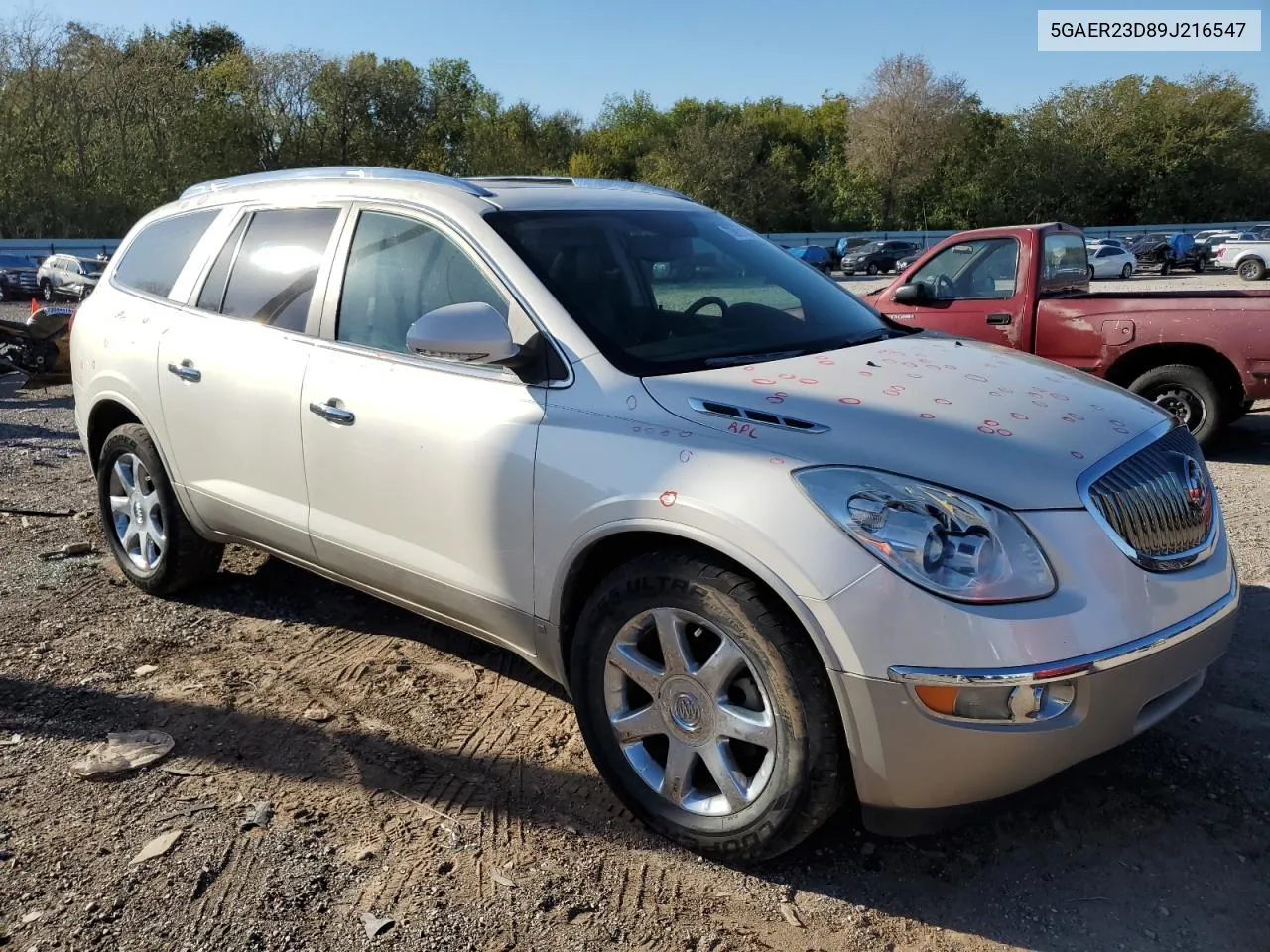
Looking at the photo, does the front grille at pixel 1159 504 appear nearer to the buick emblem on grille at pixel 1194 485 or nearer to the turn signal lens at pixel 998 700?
the buick emblem on grille at pixel 1194 485

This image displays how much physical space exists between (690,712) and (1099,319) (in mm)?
5928

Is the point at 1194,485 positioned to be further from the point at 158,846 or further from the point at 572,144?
the point at 572,144

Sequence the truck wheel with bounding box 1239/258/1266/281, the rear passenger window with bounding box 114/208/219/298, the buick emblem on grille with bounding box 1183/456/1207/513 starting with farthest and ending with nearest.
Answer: the truck wheel with bounding box 1239/258/1266/281, the rear passenger window with bounding box 114/208/219/298, the buick emblem on grille with bounding box 1183/456/1207/513

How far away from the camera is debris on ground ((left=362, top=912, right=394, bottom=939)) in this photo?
2428 millimetres

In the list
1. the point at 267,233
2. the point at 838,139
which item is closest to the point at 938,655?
the point at 267,233

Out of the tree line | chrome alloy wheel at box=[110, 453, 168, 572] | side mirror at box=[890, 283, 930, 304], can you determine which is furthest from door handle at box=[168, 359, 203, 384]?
the tree line

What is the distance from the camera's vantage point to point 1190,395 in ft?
23.5

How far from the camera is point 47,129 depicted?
42844 millimetres

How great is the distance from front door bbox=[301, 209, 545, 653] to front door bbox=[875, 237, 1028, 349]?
4.99 metres

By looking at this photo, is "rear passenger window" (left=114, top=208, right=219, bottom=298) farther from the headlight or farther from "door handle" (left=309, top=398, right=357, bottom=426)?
the headlight

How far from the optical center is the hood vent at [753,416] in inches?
97.6

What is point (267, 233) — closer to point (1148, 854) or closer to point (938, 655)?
point (938, 655)

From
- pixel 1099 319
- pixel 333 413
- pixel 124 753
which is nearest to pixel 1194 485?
pixel 333 413

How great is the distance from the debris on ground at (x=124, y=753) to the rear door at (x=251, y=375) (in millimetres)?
811
